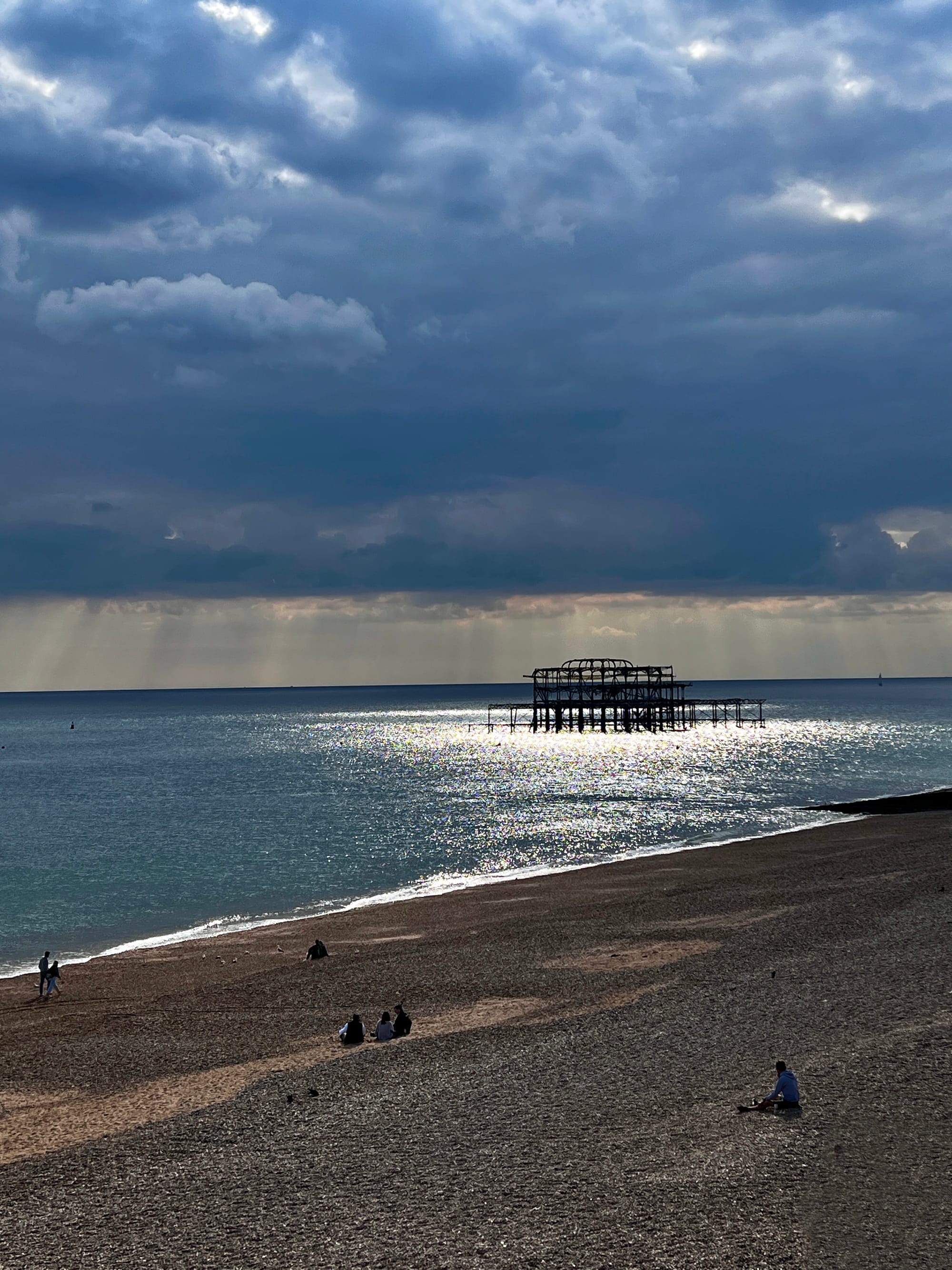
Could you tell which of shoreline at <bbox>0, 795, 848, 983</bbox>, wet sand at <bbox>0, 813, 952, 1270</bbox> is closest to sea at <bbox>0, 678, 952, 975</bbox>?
shoreline at <bbox>0, 795, 848, 983</bbox>

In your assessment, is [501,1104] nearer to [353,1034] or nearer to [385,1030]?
[385,1030]

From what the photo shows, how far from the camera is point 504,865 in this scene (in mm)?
51406

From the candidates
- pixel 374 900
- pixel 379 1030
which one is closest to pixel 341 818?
pixel 374 900

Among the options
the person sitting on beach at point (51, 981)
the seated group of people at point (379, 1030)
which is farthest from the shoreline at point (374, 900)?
the seated group of people at point (379, 1030)

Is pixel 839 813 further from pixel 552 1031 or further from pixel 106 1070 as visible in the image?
pixel 106 1070

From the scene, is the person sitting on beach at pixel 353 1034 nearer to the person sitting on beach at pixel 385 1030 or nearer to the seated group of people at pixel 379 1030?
the seated group of people at pixel 379 1030

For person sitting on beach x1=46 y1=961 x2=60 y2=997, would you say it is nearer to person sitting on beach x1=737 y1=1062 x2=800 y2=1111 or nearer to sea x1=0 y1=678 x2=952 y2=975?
sea x1=0 y1=678 x2=952 y2=975

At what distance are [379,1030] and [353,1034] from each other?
59 cm

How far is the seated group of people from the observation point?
70.3 ft

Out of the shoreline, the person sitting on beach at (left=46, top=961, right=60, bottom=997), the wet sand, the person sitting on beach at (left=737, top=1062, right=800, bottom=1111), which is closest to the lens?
the wet sand

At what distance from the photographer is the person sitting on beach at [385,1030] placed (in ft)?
70.4

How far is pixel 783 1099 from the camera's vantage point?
16375mm

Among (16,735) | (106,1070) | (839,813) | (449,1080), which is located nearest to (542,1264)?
(449,1080)

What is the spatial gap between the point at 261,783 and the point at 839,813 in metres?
54.2
